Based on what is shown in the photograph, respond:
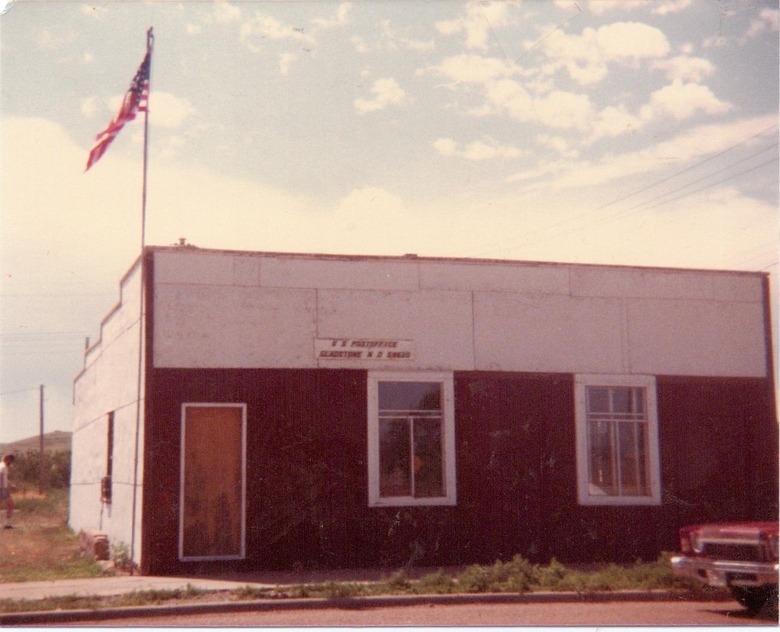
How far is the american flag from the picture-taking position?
16359mm

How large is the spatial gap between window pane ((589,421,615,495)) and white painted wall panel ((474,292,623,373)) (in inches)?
41.0

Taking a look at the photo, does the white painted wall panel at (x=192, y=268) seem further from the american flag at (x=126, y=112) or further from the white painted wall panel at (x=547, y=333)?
the white painted wall panel at (x=547, y=333)

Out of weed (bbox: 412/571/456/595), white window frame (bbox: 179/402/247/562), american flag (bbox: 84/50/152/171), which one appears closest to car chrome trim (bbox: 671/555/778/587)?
weed (bbox: 412/571/456/595)

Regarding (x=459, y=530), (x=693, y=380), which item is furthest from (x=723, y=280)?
(x=459, y=530)

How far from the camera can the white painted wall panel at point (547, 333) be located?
1744cm

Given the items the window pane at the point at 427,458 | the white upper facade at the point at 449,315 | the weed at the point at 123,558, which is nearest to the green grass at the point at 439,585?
the weed at the point at 123,558

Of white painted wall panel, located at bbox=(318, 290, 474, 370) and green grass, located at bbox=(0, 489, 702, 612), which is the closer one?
green grass, located at bbox=(0, 489, 702, 612)

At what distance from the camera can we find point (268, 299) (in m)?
16.5

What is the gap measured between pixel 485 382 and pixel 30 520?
20.6 meters

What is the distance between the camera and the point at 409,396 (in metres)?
17.0

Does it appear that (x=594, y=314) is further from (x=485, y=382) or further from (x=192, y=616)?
(x=192, y=616)

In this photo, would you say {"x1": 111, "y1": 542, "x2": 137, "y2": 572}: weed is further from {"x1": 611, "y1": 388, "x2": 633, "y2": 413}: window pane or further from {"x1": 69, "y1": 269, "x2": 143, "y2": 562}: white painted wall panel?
{"x1": 611, "y1": 388, "x2": 633, "y2": 413}: window pane

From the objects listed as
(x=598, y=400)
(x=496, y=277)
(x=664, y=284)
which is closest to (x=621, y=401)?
(x=598, y=400)

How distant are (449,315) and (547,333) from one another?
1.84 meters
